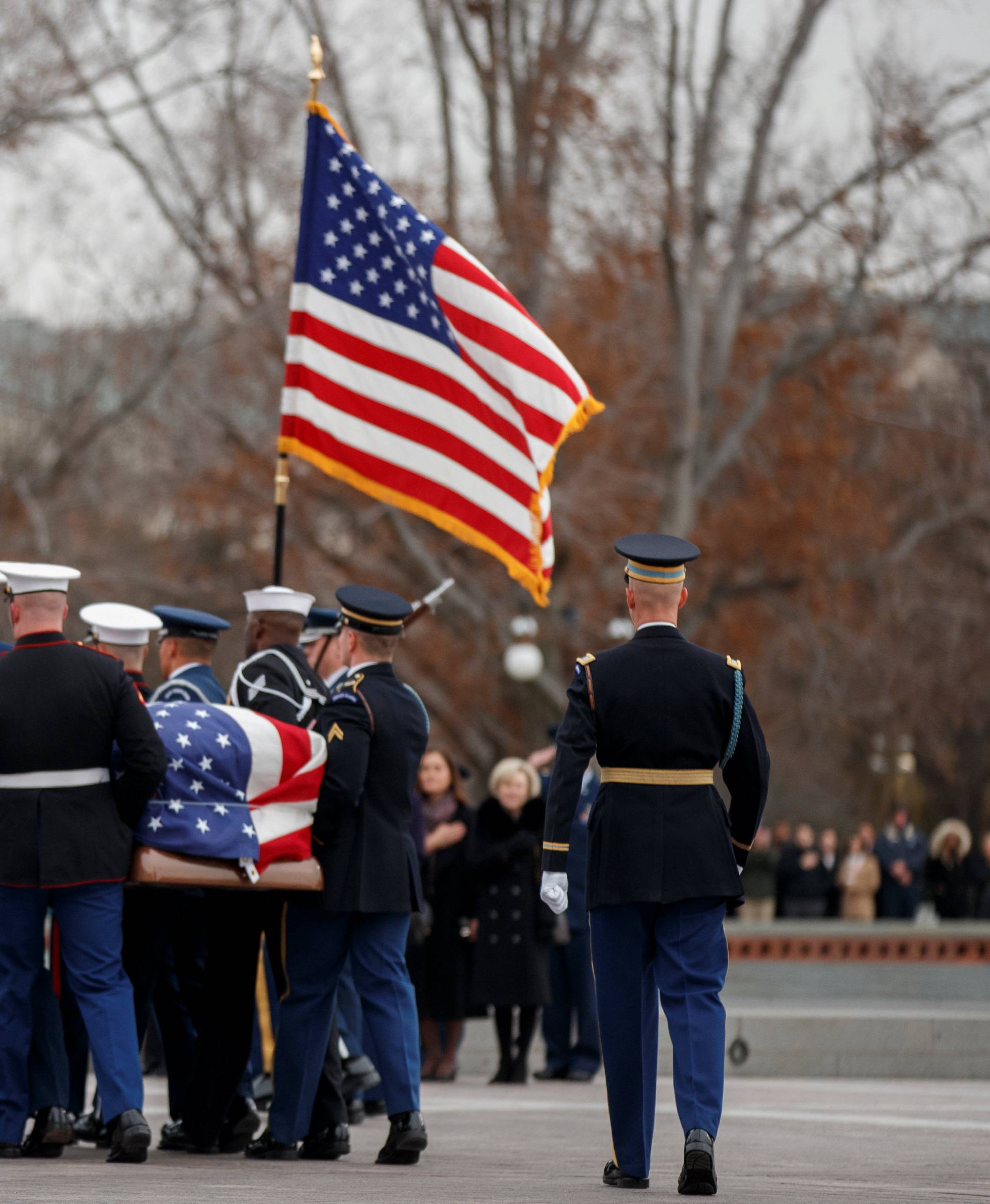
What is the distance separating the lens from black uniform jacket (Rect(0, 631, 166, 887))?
7301mm

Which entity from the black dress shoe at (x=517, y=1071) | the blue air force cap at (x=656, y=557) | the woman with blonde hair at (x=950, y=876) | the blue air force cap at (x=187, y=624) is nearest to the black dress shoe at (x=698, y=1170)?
the blue air force cap at (x=656, y=557)

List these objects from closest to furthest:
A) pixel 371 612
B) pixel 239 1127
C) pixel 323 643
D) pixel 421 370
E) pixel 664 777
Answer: pixel 664 777 → pixel 371 612 → pixel 239 1127 → pixel 323 643 → pixel 421 370

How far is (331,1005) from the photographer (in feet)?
24.9

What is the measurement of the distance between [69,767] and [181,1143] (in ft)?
4.91

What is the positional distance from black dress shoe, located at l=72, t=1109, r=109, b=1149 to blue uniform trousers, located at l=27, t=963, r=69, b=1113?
26 centimetres

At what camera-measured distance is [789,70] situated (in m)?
22.3

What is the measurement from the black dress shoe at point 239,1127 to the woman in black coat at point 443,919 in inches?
168

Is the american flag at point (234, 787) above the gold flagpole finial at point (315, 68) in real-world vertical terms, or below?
below

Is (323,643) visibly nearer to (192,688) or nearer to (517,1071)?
(192,688)

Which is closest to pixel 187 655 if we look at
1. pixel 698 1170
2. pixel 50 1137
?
pixel 50 1137

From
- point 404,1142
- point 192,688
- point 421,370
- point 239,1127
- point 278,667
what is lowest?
point 239,1127

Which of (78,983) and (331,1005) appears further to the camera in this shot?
(331,1005)

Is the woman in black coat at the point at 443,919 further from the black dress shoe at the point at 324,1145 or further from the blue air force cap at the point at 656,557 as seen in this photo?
the blue air force cap at the point at 656,557

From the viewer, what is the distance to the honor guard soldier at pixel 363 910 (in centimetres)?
748
